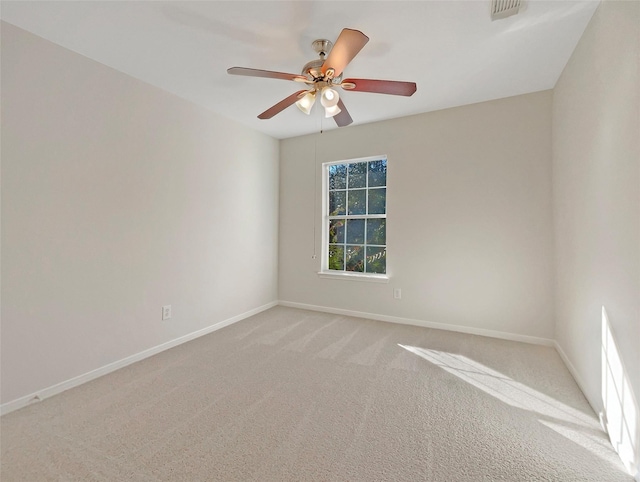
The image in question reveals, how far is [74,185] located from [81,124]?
18.8 inches

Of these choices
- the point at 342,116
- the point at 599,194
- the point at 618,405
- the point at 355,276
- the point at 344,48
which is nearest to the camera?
Result: the point at 618,405

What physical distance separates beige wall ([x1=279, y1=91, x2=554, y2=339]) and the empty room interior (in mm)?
23

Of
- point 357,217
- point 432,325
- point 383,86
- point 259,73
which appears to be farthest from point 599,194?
point 357,217

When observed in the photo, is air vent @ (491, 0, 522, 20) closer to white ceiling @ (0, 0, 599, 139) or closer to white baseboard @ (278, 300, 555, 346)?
white ceiling @ (0, 0, 599, 139)

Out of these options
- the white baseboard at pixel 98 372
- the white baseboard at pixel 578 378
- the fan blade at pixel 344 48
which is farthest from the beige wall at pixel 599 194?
the white baseboard at pixel 98 372

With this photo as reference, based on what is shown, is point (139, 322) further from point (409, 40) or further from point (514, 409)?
point (409, 40)

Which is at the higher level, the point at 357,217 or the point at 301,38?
the point at 301,38

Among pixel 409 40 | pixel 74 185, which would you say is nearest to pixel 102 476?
pixel 74 185

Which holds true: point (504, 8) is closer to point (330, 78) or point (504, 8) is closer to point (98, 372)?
point (330, 78)

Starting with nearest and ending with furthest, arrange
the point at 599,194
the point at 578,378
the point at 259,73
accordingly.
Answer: the point at 599,194 → the point at 259,73 → the point at 578,378

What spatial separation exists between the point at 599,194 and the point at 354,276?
101 inches

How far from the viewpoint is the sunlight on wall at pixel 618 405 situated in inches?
53.9

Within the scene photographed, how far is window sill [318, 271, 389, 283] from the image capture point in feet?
12.2

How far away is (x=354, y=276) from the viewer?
3.89m
